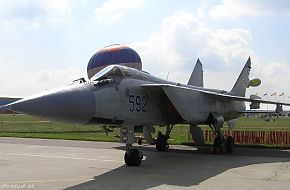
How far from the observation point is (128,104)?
34.8ft

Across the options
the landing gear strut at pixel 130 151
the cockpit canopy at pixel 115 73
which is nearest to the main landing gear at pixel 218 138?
the cockpit canopy at pixel 115 73

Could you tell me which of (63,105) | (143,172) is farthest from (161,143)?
(63,105)

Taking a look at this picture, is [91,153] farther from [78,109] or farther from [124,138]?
[78,109]

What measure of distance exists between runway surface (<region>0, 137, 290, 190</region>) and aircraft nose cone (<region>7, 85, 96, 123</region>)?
4.74ft

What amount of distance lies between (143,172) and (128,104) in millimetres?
1905

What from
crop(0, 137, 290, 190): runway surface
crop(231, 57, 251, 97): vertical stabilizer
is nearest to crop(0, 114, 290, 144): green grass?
crop(0, 137, 290, 190): runway surface

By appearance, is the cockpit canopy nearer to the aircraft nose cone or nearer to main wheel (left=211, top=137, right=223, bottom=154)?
the aircraft nose cone

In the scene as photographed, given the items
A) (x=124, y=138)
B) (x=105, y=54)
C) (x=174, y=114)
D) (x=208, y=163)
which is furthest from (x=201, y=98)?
(x=105, y=54)

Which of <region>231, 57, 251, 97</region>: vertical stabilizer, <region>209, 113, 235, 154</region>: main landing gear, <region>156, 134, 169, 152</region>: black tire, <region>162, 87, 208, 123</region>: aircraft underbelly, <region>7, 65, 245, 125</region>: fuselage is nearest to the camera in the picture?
<region>7, 65, 245, 125</region>: fuselage

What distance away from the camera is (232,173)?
386 inches

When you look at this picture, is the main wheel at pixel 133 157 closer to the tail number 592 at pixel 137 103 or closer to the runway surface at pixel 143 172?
the runway surface at pixel 143 172

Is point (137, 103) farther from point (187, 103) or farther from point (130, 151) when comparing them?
point (187, 103)

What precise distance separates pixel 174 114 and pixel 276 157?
4.16 metres

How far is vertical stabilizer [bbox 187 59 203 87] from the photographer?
1966cm
